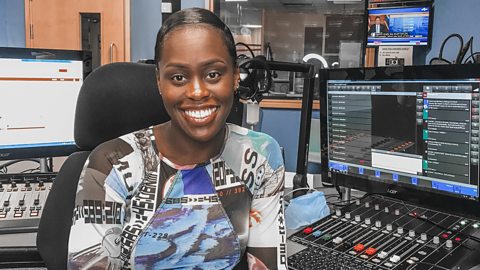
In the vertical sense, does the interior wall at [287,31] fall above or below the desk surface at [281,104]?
above

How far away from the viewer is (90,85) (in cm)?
103

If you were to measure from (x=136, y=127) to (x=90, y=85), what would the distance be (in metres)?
0.15

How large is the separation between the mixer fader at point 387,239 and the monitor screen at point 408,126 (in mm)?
90

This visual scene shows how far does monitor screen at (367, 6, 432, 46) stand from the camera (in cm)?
245

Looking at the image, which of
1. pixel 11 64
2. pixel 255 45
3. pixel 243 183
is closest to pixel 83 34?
pixel 255 45

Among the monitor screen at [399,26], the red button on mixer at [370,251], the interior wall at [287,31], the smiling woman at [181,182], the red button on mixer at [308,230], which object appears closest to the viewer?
the smiling woman at [181,182]

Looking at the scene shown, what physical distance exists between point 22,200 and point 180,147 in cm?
67

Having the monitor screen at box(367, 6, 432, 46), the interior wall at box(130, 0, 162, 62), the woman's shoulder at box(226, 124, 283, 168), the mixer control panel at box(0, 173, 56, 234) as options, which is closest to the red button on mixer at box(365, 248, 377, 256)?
the woman's shoulder at box(226, 124, 283, 168)

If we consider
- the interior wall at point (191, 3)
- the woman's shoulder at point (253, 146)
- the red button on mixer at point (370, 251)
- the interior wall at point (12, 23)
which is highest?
the interior wall at point (191, 3)

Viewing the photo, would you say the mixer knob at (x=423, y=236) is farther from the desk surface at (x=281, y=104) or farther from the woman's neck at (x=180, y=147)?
the desk surface at (x=281, y=104)

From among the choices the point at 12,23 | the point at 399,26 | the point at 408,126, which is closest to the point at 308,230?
the point at 408,126

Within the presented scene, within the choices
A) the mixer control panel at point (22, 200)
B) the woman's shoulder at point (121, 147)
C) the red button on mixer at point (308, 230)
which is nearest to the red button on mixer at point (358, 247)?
the red button on mixer at point (308, 230)

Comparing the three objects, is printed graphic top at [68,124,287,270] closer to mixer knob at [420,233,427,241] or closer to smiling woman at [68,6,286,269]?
smiling woman at [68,6,286,269]

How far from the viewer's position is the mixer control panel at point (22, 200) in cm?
121
